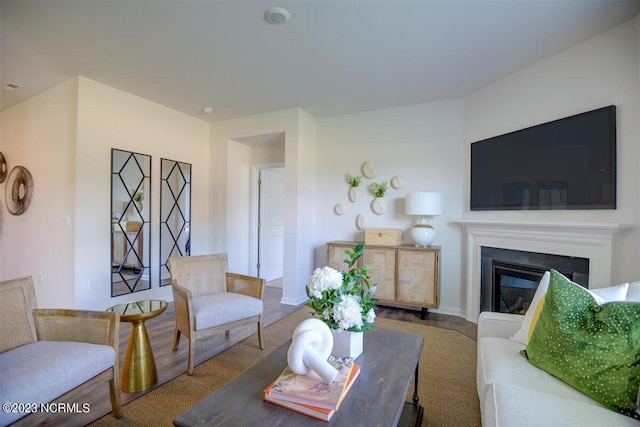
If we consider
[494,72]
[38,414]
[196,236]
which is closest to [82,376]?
[38,414]

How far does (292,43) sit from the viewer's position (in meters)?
2.39

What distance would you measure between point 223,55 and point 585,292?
3002 mm

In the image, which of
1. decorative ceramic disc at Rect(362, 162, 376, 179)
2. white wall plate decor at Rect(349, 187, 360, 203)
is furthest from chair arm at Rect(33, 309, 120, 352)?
decorative ceramic disc at Rect(362, 162, 376, 179)

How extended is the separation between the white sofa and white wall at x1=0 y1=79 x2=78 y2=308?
Result: 376 cm

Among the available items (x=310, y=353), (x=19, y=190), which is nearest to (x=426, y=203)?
(x=310, y=353)

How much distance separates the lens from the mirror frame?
3.88m

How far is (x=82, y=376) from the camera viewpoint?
1438mm

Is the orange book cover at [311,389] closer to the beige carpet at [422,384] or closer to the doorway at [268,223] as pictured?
the beige carpet at [422,384]

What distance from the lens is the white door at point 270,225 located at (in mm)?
5098

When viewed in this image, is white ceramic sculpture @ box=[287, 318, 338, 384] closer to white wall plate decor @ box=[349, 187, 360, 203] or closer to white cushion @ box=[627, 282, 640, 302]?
white cushion @ box=[627, 282, 640, 302]

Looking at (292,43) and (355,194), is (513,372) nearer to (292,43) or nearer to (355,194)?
Answer: (292,43)

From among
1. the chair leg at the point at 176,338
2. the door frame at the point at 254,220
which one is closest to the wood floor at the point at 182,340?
the chair leg at the point at 176,338

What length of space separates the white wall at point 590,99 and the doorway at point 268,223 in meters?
3.44

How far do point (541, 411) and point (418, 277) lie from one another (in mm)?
2235
